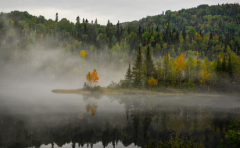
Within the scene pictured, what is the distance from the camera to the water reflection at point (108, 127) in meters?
45.2

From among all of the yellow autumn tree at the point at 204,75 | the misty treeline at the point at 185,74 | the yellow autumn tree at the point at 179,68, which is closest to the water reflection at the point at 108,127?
the misty treeline at the point at 185,74

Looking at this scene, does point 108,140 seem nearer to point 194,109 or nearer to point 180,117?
point 180,117

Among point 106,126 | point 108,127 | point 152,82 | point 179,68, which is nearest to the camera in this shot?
point 108,127

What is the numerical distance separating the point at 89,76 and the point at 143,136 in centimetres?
7628

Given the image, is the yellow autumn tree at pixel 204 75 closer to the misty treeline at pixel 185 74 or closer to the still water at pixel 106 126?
the misty treeline at pixel 185 74

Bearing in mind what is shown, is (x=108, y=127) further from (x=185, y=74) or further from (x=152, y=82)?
(x=185, y=74)

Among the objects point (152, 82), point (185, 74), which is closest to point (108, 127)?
point (152, 82)

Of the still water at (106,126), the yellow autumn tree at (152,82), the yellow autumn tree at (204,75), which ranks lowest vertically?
the still water at (106,126)

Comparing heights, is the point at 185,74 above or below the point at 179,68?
below

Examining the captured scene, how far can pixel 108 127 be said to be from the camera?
54.5m

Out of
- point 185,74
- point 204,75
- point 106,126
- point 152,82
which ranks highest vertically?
point 185,74

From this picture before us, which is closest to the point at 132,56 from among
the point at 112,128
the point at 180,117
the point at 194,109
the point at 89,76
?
the point at 89,76

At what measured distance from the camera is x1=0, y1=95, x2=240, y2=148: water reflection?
45156 millimetres

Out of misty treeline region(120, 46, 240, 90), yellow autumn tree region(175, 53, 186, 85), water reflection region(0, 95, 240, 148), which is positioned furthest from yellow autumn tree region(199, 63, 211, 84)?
water reflection region(0, 95, 240, 148)
